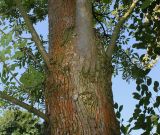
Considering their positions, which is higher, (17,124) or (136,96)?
(17,124)

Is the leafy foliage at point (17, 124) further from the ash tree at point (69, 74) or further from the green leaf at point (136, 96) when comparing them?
the ash tree at point (69, 74)

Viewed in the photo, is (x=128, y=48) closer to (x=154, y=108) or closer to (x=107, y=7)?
(x=107, y=7)

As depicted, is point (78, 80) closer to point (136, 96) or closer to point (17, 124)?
point (136, 96)

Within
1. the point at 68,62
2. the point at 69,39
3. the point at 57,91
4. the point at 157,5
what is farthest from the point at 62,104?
the point at 157,5

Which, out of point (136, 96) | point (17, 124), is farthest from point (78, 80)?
point (17, 124)

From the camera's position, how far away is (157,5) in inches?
160

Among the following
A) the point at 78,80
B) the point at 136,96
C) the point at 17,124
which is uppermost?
the point at 17,124

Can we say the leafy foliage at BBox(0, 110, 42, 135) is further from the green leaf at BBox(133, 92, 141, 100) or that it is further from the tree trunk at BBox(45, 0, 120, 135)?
the tree trunk at BBox(45, 0, 120, 135)

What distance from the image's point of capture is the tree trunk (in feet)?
6.89

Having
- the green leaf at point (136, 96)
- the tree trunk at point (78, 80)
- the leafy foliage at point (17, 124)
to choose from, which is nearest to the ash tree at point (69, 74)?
the tree trunk at point (78, 80)

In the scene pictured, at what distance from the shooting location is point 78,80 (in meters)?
2.25

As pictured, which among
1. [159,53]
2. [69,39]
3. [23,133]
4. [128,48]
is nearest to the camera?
[69,39]

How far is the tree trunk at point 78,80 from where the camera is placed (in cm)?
210

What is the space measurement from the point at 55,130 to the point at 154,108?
155 cm
